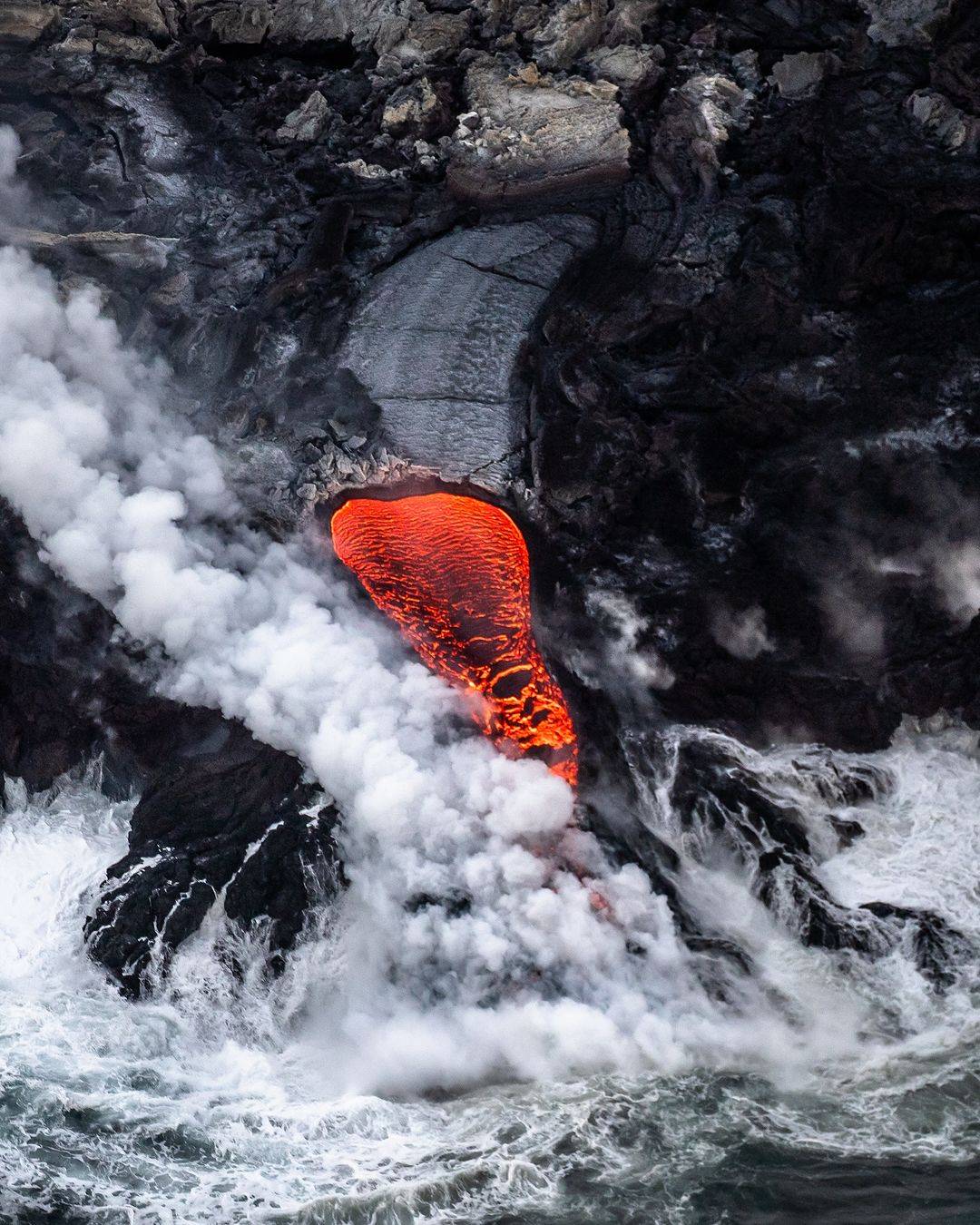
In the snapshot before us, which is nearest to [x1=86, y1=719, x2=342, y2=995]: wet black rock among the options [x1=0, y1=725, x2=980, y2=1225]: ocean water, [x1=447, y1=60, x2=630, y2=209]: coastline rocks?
[x1=0, y1=725, x2=980, y2=1225]: ocean water

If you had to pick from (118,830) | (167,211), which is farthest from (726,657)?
(167,211)

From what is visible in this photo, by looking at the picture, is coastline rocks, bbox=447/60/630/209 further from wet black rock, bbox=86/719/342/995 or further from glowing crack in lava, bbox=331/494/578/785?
wet black rock, bbox=86/719/342/995

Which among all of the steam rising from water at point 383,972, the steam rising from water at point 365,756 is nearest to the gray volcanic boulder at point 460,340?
the steam rising from water at point 365,756

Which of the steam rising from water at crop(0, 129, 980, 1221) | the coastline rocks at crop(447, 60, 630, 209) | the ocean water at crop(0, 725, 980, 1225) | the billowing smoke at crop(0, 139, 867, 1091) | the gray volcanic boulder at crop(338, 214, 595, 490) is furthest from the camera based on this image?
the coastline rocks at crop(447, 60, 630, 209)

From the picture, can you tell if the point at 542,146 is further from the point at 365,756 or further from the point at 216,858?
the point at 216,858

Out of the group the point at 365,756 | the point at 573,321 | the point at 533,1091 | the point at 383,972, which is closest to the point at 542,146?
the point at 573,321

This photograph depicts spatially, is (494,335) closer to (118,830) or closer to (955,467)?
(955,467)
